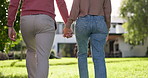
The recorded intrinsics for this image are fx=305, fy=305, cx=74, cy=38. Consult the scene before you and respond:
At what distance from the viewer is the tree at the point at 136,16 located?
3278cm

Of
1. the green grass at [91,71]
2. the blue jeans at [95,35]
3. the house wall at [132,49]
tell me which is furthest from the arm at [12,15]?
the house wall at [132,49]

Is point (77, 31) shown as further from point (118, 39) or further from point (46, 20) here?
point (118, 39)

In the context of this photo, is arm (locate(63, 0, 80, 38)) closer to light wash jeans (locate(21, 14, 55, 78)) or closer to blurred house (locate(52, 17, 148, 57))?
light wash jeans (locate(21, 14, 55, 78))

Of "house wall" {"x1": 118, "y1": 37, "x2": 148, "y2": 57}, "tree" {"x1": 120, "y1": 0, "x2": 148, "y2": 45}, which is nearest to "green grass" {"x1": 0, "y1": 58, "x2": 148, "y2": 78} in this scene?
"tree" {"x1": 120, "y1": 0, "x2": 148, "y2": 45}

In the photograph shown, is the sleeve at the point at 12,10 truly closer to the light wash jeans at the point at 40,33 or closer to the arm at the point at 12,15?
the arm at the point at 12,15

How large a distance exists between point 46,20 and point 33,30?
0.18 metres

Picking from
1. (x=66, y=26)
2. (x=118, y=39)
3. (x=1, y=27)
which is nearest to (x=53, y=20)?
(x=66, y=26)

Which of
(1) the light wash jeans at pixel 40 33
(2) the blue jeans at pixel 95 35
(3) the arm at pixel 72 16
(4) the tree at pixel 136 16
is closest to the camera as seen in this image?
(1) the light wash jeans at pixel 40 33

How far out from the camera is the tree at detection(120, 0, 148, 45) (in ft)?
108

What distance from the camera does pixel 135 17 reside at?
3325cm

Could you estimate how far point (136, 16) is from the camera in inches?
1304

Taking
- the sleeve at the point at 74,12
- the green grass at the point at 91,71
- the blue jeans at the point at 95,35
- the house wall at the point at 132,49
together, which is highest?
the sleeve at the point at 74,12

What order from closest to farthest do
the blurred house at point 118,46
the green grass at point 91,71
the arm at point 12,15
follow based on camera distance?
the arm at point 12,15 → the green grass at point 91,71 → the blurred house at point 118,46

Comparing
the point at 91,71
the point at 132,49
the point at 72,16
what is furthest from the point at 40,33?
the point at 132,49
